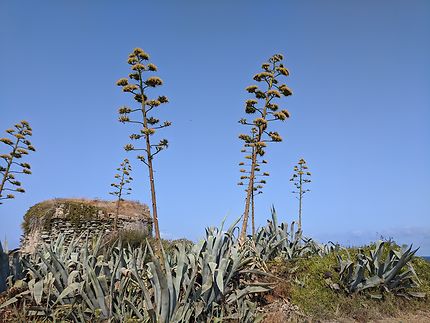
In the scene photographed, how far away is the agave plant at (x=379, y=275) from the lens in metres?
7.16

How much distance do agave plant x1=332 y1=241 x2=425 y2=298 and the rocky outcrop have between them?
15.6m

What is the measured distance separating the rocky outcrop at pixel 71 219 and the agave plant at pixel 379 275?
15636 millimetres

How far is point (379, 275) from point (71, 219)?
18948 mm

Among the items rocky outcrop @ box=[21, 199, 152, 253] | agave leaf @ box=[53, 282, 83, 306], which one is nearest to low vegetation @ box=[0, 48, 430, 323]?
agave leaf @ box=[53, 282, 83, 306]

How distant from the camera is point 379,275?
738cm

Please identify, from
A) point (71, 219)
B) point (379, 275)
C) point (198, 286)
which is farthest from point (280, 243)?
point (71, 219)

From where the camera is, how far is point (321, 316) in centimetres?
629

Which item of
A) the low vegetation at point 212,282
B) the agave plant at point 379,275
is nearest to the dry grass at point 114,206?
the low vegetation at point 212,282

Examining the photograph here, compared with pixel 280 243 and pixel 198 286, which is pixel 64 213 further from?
pixel 198 286

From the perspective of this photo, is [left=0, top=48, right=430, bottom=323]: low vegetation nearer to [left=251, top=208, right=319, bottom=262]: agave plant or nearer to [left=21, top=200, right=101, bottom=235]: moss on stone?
[left=251, top=208, right=319, bottom=262]: agave plant

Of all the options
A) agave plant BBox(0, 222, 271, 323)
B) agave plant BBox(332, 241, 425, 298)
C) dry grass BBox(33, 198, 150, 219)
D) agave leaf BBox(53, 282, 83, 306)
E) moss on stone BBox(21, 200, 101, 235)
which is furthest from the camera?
dry grass BBox(33, 198, 150, 219)

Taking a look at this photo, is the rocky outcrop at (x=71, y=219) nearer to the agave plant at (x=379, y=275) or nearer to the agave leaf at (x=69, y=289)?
the agave plant at (x=379, y=275)

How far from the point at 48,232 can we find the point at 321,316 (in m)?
19.2

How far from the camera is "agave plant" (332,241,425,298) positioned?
23.5 feet
